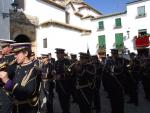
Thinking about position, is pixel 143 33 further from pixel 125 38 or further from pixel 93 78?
pixel 93 78

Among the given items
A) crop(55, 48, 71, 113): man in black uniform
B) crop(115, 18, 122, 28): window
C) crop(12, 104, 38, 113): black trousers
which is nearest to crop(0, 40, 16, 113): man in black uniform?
crop(12, 104, 38, 113): black trousers

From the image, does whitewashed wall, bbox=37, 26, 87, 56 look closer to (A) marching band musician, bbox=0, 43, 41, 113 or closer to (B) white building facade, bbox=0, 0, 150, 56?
(B) white building facade, bbox=0, 0, 150, 56

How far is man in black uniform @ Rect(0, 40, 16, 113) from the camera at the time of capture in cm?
425

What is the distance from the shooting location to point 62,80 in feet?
32.8

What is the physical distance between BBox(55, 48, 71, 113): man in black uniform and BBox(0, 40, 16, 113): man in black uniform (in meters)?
3.02

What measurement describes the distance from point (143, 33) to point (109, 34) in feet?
15.2

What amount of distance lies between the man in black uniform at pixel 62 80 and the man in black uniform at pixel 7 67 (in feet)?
9.90

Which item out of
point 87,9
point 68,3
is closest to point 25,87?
point 68,3

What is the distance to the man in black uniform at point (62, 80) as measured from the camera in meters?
9.77

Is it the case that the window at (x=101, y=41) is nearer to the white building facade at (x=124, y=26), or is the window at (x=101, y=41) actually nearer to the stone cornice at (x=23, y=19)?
the white building facade at (x=124, y=26)

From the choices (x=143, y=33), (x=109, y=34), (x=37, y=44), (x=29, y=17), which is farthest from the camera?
(x=109, y=34)

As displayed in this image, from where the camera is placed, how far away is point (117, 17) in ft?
131

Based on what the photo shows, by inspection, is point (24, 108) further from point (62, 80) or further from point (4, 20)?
point (4, 20)

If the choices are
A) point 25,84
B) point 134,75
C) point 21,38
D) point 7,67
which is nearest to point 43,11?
point 21,38
